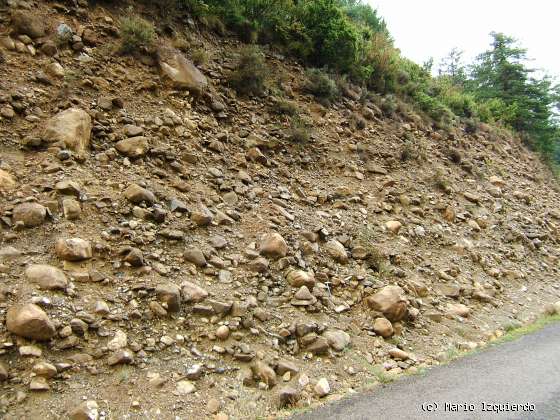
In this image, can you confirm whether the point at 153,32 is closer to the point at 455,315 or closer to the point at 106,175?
the point at 106,175

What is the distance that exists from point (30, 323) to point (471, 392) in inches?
157

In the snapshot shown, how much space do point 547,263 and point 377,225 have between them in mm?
4861

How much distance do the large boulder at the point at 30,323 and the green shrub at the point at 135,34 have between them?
4.46 m

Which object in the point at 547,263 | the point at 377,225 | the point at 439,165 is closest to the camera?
the point at 377,225

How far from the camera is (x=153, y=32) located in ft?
20.6

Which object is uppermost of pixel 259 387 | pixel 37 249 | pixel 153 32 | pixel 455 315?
pixel 153 32

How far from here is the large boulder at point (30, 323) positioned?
2982mm

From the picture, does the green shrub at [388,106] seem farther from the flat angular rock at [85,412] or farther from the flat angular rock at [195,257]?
the flat angular rock at [85,412]

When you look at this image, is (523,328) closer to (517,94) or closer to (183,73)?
(183,73)

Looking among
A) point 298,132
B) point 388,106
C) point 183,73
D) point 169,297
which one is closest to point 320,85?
point 298,132

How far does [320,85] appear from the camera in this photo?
27.2 feet

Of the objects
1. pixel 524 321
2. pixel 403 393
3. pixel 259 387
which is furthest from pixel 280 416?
pixel 524 321

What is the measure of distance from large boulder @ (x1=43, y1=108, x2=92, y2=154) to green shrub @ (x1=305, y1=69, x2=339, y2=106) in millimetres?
4970

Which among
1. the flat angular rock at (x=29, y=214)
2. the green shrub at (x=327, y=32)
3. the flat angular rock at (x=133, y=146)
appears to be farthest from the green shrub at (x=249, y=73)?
the flat angular rock at (x=29, y=214)
